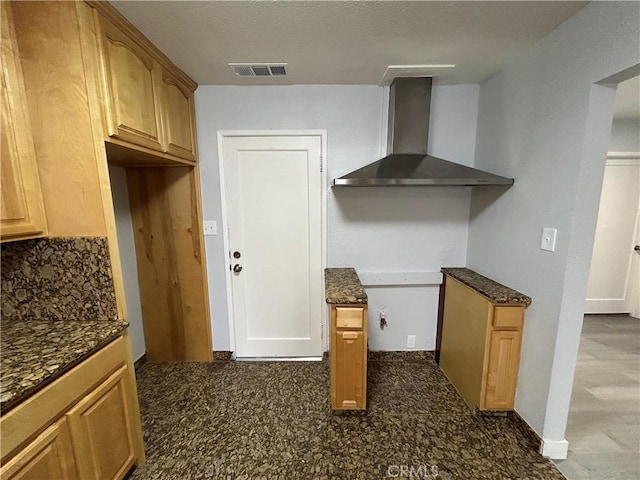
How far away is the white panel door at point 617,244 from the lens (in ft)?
10.9

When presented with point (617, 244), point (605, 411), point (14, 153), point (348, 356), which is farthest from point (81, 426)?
point (617, 244)

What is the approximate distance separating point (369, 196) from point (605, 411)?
90.1 inches

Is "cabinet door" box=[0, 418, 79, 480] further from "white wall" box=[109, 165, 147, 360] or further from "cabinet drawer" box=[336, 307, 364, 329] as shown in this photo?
"cabinet drawer" box=[336, 307, 364, 329]

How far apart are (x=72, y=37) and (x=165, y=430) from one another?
2222mm

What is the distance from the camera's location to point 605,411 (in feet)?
6.43

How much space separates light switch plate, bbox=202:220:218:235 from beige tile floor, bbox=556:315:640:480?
279 centimetres

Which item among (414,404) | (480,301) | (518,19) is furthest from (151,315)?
(518,19)

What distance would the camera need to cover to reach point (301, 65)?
191 cm

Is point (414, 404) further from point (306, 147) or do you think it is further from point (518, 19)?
point (518, 19)

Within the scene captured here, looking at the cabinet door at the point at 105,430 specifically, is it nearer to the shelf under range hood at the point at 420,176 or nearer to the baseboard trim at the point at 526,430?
the shelf under range hood at the point at 420,176

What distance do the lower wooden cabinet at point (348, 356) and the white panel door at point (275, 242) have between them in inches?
28.0

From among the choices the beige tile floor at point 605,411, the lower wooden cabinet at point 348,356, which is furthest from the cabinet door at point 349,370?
the beige tile floor at point 605,411

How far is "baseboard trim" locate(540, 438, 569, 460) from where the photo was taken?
1.60 m

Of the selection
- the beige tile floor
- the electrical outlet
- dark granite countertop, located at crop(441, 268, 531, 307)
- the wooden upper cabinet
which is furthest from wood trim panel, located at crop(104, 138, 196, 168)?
the beige tile floor
